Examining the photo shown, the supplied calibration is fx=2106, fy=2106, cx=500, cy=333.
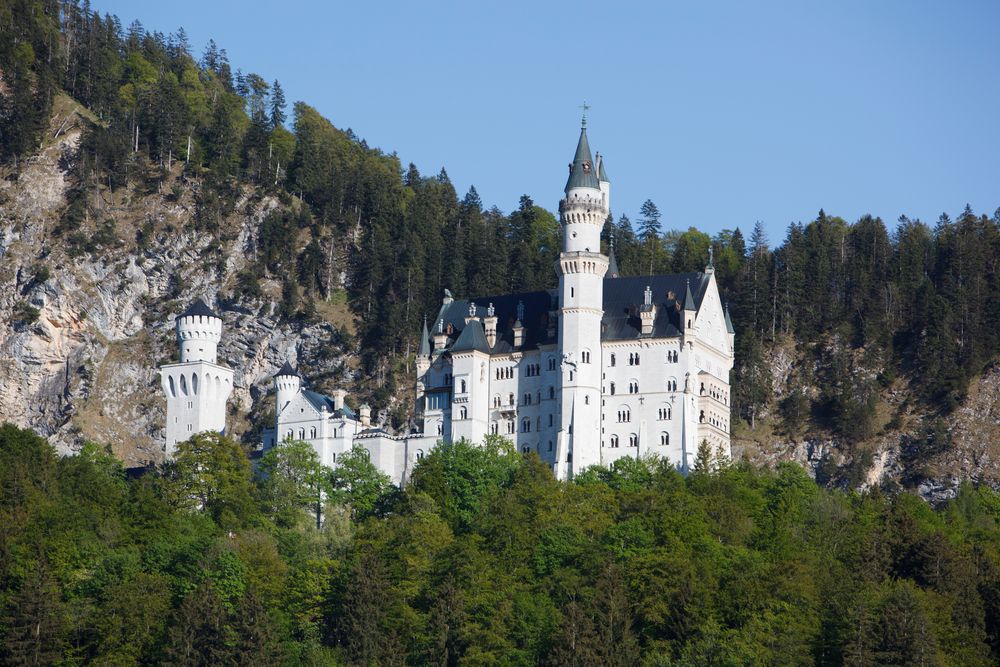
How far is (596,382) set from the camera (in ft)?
325

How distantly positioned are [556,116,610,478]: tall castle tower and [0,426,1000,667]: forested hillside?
2.94 meters

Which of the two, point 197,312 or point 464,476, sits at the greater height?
point 197,312

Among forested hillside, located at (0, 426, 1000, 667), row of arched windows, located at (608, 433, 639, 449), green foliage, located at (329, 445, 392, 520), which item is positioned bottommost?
forested hillside, located at (0, 426, 1000, 667)

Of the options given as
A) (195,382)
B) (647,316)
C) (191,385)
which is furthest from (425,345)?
(647,316)

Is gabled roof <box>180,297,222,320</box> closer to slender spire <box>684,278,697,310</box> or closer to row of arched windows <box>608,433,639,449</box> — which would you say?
row of arched windows <box>608,433,639,449</box>

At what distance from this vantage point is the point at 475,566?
3290 inches

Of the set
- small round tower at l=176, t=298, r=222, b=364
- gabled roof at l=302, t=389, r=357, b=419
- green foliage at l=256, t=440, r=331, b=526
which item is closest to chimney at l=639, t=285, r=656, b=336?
gabled roof at l=302, t=389, r=357, b=419

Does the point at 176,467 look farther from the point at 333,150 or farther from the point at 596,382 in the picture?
the point at 333,150

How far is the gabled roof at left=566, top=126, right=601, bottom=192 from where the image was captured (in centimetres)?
10176

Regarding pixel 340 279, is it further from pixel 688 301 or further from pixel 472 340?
pixel 688 301

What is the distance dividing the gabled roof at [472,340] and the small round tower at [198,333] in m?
12.1

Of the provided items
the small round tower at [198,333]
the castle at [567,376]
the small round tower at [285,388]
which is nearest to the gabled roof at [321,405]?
the castle at [567,376]

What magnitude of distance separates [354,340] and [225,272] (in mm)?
9343

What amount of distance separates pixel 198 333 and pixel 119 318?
59.6 ft
